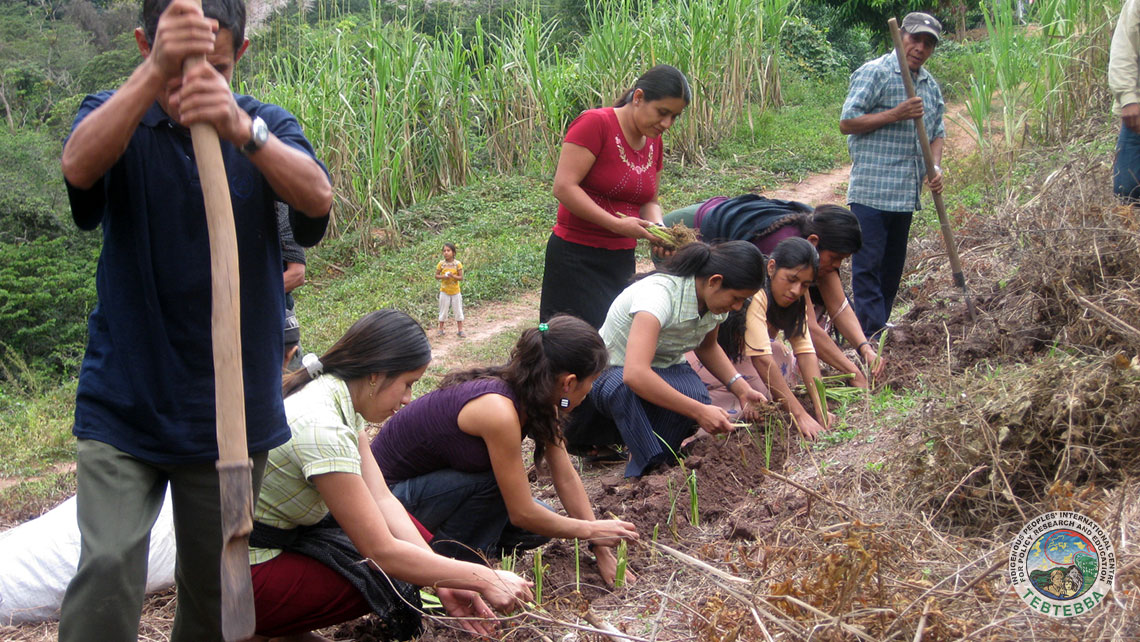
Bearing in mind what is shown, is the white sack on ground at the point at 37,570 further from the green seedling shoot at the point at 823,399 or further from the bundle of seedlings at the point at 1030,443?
the green seedling shoot at the point at 823,399

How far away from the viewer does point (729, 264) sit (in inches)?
151

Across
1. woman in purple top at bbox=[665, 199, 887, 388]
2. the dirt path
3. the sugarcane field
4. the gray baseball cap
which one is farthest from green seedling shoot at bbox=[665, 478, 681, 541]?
the dirt path

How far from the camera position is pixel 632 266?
469 centimetres

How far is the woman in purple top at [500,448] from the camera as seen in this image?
2.95m

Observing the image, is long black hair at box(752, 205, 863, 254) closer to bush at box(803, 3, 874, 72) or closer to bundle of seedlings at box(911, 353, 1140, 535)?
bundle of seedlings at box(911, 353, 1140, 535)

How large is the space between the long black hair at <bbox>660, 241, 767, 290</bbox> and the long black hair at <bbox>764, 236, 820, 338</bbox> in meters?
0.35

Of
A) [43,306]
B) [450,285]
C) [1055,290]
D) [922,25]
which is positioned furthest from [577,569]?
[43,306]

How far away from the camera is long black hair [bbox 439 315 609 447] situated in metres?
2.96

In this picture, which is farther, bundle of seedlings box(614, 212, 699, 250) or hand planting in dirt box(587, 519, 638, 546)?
bundle of seedlings box(614, 212, 699, 250)

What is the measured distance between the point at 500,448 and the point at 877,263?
2972mm

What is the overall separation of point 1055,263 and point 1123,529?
2.26m

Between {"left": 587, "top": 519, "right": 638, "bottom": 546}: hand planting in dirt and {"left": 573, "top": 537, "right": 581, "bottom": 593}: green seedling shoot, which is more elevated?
{"left": 587, "top": 519, "right": 638, "bottom": 546}: hand planting in dirt

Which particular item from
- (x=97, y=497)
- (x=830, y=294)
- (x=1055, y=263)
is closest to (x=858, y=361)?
(x=830, y=294)

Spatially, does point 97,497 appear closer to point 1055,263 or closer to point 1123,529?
point 1123,529
